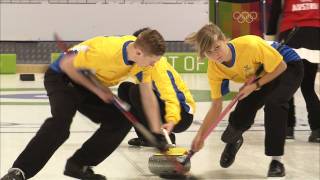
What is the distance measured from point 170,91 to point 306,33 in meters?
0.91

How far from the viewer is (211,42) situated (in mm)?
2230

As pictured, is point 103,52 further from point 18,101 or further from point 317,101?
point 18,101

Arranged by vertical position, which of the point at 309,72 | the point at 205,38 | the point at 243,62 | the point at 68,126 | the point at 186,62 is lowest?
the point at 186,62

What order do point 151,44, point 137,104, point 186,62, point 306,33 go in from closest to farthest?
1. point 151,44
2. point 137,104
3. point 306,33
4. point 186,62

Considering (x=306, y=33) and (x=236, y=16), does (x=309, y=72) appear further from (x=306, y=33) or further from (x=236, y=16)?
(x=236, y=16)

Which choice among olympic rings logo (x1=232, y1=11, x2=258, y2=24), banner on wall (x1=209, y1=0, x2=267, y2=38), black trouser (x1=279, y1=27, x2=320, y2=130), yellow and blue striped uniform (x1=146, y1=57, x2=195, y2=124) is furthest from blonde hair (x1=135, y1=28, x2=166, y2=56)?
olympic rings logo (x1=232, y1=11, x2=258, y2=24)

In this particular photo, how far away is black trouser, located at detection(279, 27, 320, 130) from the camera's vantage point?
10.6 feet

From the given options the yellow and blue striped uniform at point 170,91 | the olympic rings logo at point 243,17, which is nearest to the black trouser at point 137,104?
the yellow and blue striped uniform at point 170,91

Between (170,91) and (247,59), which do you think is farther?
(170,91)

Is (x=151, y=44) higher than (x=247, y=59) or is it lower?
higher

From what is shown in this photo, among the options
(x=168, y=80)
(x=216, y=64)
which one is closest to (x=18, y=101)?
(x=168, y=80)

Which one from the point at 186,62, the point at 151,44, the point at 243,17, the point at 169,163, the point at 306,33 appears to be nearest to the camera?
the point at 151,44

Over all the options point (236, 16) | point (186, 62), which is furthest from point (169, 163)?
point (186, 62)

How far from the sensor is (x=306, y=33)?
324 centimetres
